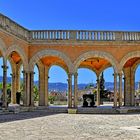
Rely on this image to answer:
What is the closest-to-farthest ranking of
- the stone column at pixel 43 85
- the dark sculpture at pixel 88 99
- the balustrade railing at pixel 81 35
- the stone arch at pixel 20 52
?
the stone arch at pixel 20 52 → the balustrade railing at pixel 81 35 → the dark sculpture at pixel 88 99 → the stone column at pixel 43 85

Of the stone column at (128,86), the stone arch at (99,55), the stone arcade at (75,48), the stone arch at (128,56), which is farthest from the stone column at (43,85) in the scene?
the stone arch at (128,56)

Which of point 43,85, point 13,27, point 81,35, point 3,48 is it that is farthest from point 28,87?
point 3,48

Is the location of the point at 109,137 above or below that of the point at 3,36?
below

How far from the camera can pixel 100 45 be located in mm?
24328

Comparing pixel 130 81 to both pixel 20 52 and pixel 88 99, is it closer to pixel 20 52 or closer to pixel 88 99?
pixel 88 99

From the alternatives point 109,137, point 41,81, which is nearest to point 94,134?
point 109,137

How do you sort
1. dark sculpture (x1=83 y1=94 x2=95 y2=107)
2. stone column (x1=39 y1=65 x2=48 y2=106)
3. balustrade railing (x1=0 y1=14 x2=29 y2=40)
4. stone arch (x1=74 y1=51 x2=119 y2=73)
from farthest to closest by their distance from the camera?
stone column (x1=39 y1=65 x2=48 y2=106)
dark sculpture (x1=83 y1=94 x2=95 y2=107)
stone arch (x1=74 y1=51 x2=119 y2=73)
balustrade railing (x1=0 y1=14 x2=29 y2=40)

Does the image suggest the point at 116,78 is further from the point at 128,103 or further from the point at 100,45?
the point at 128,103

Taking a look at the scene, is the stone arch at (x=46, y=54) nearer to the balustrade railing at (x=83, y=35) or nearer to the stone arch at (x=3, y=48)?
the balustrade railing at (x=83, y=35)

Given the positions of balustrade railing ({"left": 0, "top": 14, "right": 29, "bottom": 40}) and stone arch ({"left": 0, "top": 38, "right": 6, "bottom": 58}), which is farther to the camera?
balustrade railing ({"left": 0, "top": 14, "right": 29, "bottom": 40})

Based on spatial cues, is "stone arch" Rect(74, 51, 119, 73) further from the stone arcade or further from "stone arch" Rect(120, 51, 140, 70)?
"stone arch" Rect(120, 51, 140, 70)

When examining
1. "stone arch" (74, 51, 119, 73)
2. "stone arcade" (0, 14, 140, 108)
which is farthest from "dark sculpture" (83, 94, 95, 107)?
"stone arch" (74, 51, 119, 73)

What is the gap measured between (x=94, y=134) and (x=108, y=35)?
14468 millimetres

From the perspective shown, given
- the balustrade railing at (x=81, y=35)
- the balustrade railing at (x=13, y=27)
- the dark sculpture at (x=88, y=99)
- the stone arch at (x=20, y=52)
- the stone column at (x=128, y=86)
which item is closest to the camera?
the balustrade railing at (x=13, y=27)
